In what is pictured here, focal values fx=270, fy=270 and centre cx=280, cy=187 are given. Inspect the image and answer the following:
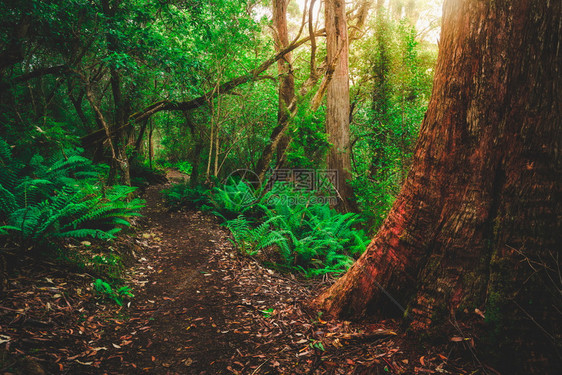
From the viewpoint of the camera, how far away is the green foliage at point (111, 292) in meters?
2.95

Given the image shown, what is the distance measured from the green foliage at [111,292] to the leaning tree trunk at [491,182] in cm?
293

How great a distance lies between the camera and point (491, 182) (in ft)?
6.34

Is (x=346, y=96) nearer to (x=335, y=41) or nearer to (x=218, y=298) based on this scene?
(x=335, y=41)

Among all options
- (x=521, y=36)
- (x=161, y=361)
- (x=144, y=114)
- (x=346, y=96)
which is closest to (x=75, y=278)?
(x=161, y=361)

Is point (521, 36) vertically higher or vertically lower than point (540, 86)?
higher

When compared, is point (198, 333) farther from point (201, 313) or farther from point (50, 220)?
point (50, 220)

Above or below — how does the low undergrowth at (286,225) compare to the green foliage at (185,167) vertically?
below

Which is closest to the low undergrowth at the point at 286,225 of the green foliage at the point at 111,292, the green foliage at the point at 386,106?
the green foliage at the point at 386,106

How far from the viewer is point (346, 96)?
24.8 feet

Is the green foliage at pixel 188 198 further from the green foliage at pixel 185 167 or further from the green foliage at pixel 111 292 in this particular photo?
the green foliage at pixel 185 167

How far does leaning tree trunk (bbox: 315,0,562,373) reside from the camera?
1760 millimetres

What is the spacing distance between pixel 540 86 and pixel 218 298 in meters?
3.53

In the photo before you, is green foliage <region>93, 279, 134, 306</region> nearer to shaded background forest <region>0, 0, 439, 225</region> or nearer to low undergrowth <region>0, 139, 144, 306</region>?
low undergrowth <region>0, 139, 144, 306</region>
